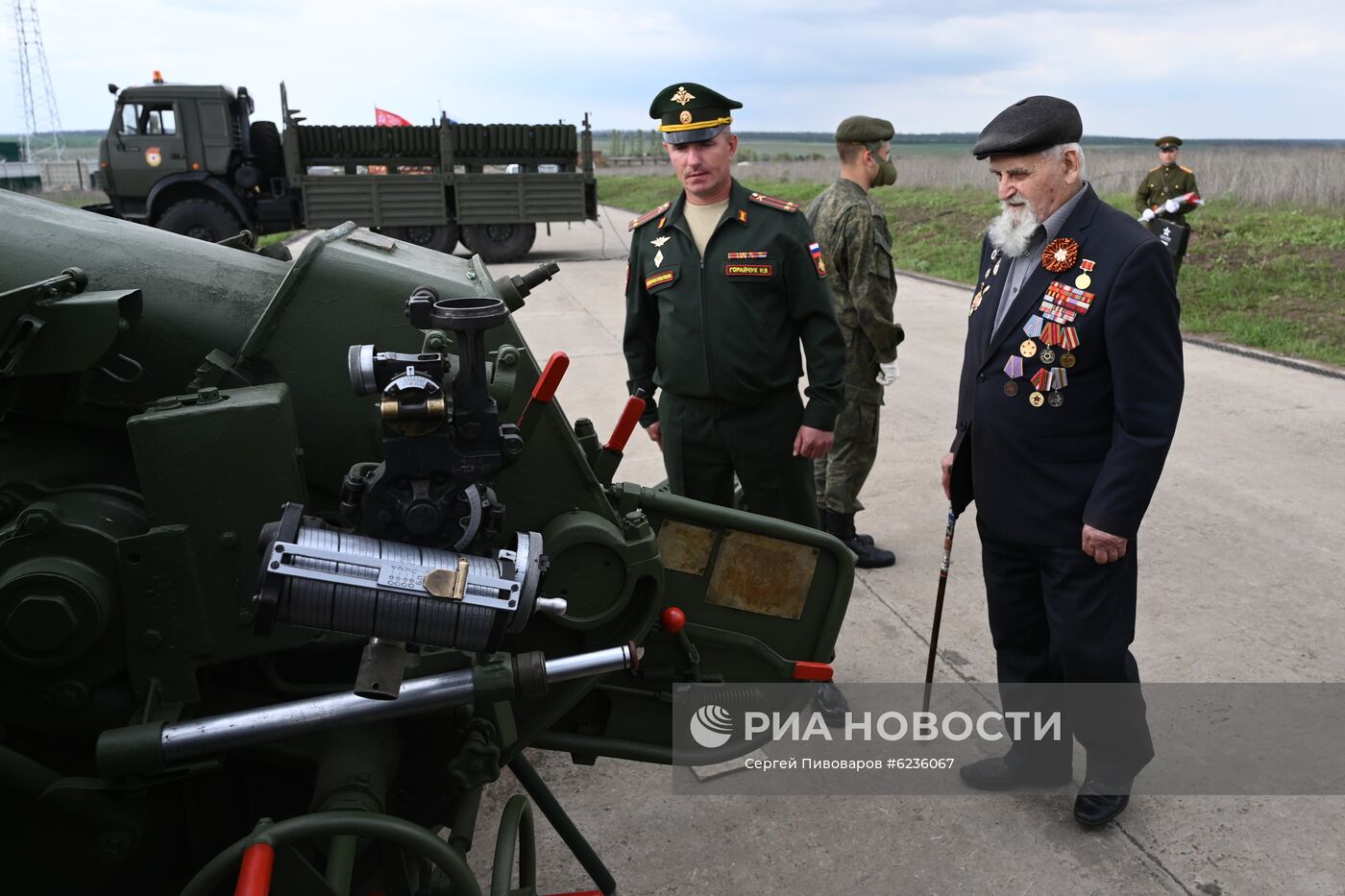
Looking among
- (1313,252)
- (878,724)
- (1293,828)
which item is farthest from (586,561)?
(1313,252)

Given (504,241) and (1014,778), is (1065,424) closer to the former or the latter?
(1014,778)

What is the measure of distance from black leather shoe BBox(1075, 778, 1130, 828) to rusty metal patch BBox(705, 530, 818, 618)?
930 mm

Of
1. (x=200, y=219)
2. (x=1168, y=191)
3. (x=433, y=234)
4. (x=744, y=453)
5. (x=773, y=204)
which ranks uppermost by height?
(x=773, y=204)

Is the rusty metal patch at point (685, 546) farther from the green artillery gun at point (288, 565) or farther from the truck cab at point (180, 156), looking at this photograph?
the truck cab at point (180, 156)

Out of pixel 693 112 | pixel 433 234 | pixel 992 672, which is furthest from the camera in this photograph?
pixel 433 234

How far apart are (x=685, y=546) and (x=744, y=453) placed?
0.89 m

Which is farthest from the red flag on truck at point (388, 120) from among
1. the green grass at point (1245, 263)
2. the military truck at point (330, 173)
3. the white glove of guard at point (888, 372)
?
the white glove of guard at point (888, 372)

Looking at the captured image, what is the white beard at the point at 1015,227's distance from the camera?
8.82 ft

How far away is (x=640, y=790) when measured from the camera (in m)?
3.01

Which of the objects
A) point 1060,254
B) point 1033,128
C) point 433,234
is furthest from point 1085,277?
point 433,234

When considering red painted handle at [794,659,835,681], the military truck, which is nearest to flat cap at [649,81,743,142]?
red painted handle at [794,659,835,681]

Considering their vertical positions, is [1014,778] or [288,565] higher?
[288,565]

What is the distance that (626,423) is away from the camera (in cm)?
225

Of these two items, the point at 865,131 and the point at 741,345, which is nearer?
the point at 741,345
